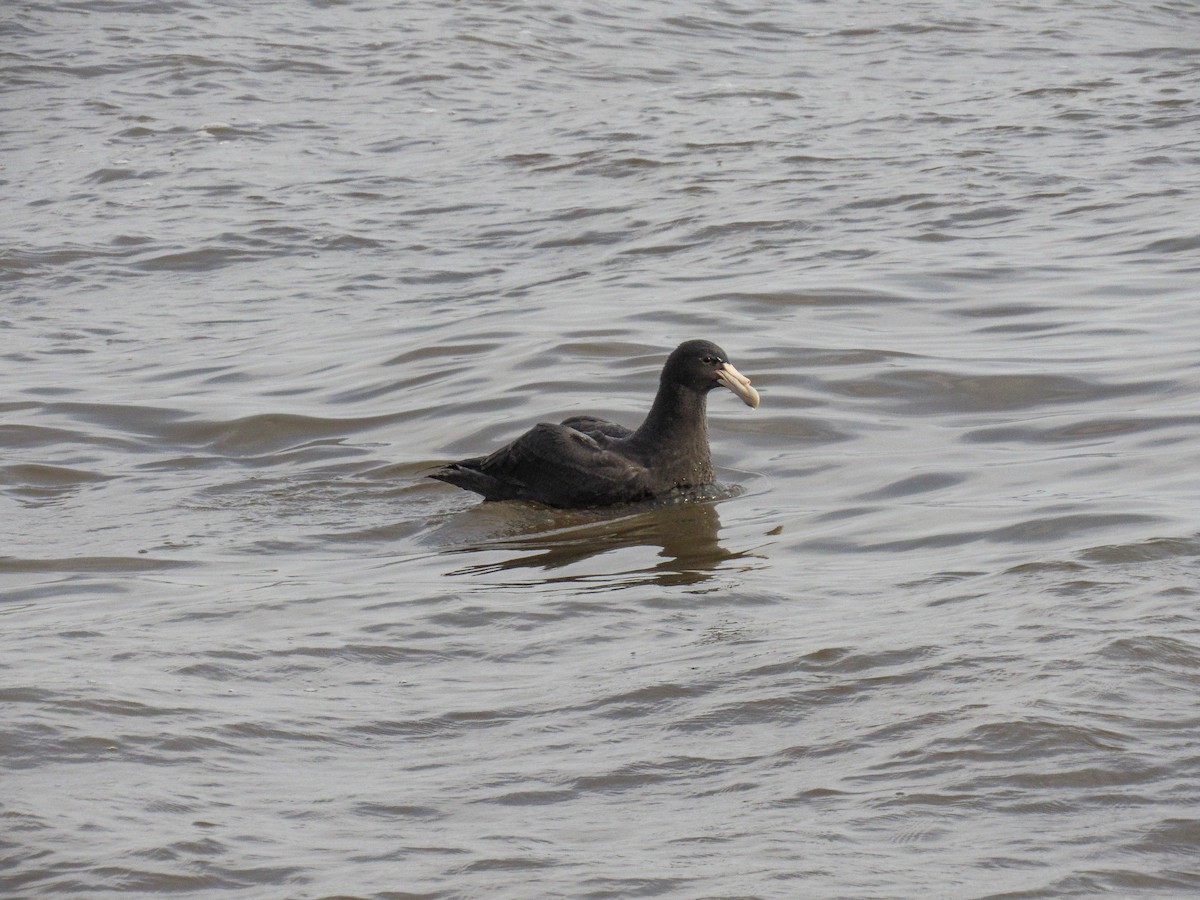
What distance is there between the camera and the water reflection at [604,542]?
24.2ft

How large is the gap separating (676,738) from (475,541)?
333 cm

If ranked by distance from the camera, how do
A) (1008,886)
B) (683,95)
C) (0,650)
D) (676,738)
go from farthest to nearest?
(683,95) < (0,650) < (676,738) < (1008,886)

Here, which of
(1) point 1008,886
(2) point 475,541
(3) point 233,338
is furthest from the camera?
(3) point 233,338

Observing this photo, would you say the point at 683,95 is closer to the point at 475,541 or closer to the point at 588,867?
the point at 475,541

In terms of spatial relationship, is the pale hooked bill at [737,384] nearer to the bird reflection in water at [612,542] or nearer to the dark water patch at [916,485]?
the bird reflection in water at [612,542]

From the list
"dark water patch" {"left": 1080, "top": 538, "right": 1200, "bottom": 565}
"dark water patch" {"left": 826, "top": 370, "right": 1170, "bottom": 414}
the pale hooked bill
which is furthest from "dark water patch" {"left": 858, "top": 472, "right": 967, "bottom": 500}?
"dark water patch" {"left": 1080, "top": 538, "right": 1200, "bottom": 565}

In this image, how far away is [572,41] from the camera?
25.4 m

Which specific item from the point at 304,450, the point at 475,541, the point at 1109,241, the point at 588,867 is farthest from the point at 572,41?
the point at 588,867

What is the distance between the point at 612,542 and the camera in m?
8.05

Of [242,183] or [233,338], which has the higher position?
[242,183]

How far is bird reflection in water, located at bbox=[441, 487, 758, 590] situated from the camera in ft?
24.1

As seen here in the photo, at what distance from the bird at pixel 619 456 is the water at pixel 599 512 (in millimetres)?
144

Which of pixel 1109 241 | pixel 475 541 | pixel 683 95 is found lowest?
pixel 475 541

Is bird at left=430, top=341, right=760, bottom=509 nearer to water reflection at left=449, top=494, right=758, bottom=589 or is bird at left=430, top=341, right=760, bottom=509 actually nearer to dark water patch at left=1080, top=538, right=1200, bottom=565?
water reflection at left=449, top=494, right=758, bottom=589
